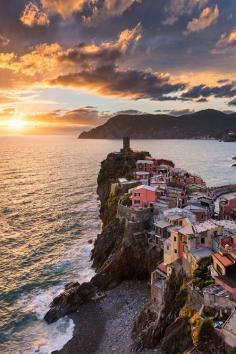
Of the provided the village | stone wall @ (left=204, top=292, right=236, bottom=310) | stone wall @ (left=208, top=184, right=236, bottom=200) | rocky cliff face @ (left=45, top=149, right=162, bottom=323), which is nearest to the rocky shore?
rocky cliff face @ (left=45, top=149, right=162, bottom=323)

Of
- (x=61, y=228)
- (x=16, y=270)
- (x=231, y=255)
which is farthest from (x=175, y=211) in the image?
(x=61, y=228)

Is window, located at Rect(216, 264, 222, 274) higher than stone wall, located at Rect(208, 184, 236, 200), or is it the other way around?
window, located at Rect(216, 264, 222, 274)

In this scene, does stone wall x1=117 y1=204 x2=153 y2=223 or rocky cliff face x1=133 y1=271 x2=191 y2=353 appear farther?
stone wall x1=117 y1=204 x2=153 y2=223

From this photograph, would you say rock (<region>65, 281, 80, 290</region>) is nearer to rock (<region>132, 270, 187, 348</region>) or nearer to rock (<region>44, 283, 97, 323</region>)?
rock (<region>44, 283, 97, 323</region>)

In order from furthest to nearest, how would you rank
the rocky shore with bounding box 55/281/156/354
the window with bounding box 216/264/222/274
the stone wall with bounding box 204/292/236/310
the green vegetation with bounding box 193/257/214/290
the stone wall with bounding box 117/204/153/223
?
the stone wall with bounding box 117/204/153/223 → the rocky shore with bounding box 55/281/156/354 → the window with bounding box 216/264/222/274 → the green vegetation with bounding box 193/257/214/290 → the stone wall with bounding box 204/292/236/310

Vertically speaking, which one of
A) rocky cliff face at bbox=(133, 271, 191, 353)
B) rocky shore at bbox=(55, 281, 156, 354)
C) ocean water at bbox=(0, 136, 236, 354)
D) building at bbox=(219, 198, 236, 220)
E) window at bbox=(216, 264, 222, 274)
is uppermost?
window at bbox=(216, 264, 222, 274)

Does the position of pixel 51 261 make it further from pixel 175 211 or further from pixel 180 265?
pixel 180 265

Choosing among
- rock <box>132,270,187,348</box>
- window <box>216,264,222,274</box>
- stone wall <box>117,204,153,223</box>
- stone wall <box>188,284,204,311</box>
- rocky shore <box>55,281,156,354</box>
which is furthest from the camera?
stone wall <box>117,204,153,223</box>

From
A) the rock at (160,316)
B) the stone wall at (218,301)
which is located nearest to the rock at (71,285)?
the rock at (160,316)

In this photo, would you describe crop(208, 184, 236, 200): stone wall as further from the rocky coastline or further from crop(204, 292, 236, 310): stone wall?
crop(204, 292, 236, 310): stone wall
